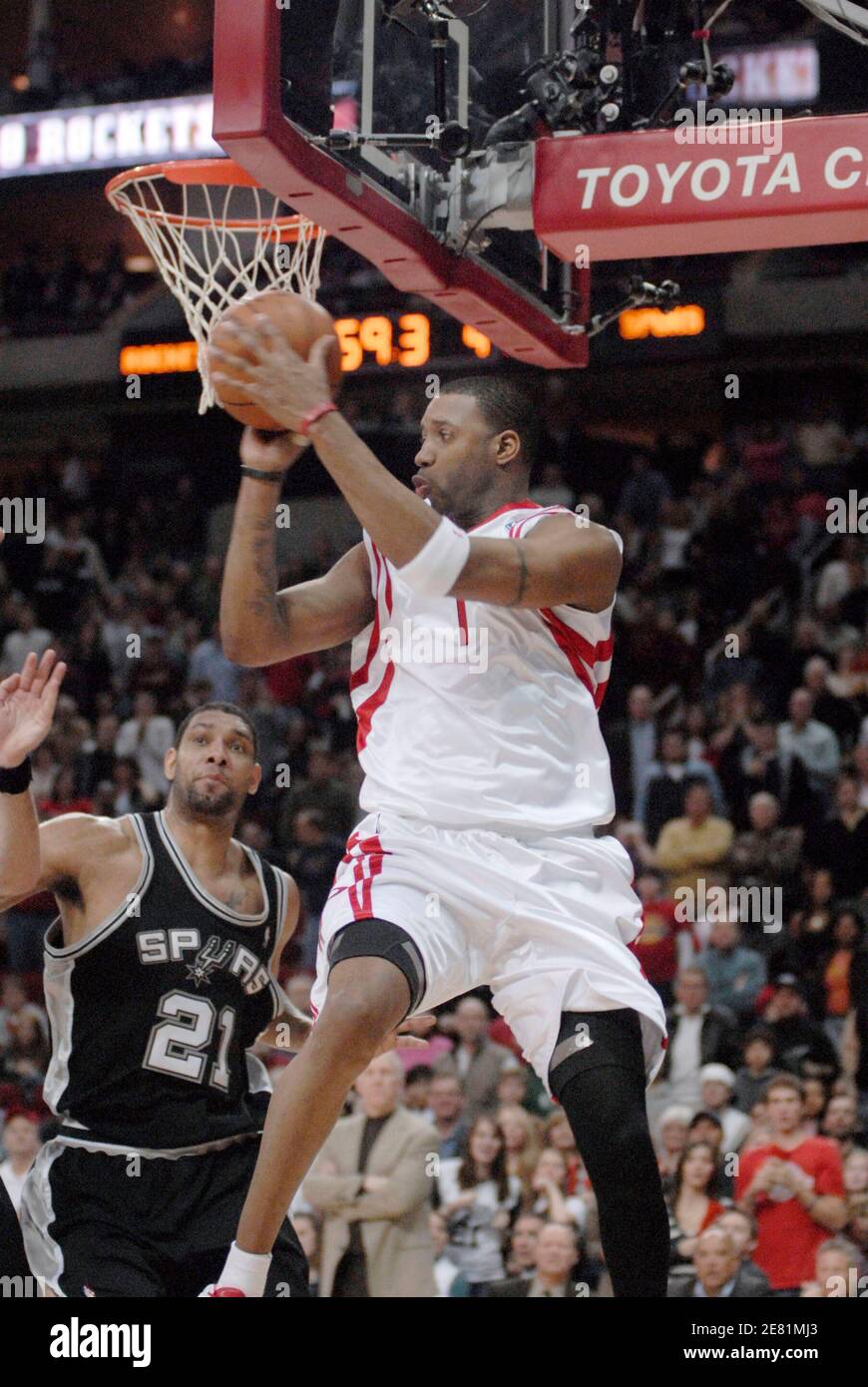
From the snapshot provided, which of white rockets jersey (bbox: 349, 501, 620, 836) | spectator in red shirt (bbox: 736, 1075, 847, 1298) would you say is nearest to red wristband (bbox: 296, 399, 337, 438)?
white rockets jersey (bbox: 349, 501, 620, 836)

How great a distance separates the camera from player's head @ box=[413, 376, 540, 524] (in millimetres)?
4219

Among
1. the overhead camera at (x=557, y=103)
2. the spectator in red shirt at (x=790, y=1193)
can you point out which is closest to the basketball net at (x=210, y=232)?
the overhead camera at (x=557, y=103)

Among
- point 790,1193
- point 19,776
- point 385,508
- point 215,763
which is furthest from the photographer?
point 790,1193

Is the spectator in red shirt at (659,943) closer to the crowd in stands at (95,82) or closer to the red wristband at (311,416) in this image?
the red wristband at (311,416)

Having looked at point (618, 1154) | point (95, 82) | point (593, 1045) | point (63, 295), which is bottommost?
point (618, 1154)

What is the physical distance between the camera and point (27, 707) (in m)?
4.42

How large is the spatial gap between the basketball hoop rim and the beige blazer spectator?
391 cm

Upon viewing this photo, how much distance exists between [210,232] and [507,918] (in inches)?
102

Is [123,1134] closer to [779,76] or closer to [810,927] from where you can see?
[810,927]

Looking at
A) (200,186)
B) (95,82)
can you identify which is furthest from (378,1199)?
(95,82)

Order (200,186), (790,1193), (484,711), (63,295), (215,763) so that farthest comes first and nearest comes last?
(63,295) < (790,1193) < (200,186) < (215,763) < (484,711)

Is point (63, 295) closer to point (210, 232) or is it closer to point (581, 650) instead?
point (210, 232)

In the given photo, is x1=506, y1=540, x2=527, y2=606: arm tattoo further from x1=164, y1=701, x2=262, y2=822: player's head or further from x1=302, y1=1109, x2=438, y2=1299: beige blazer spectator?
x1=302, y1=1109, x2=438, y2=1299: beige blazer spectator

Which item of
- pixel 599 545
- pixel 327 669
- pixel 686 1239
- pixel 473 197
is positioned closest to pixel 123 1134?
pixel 599 545
